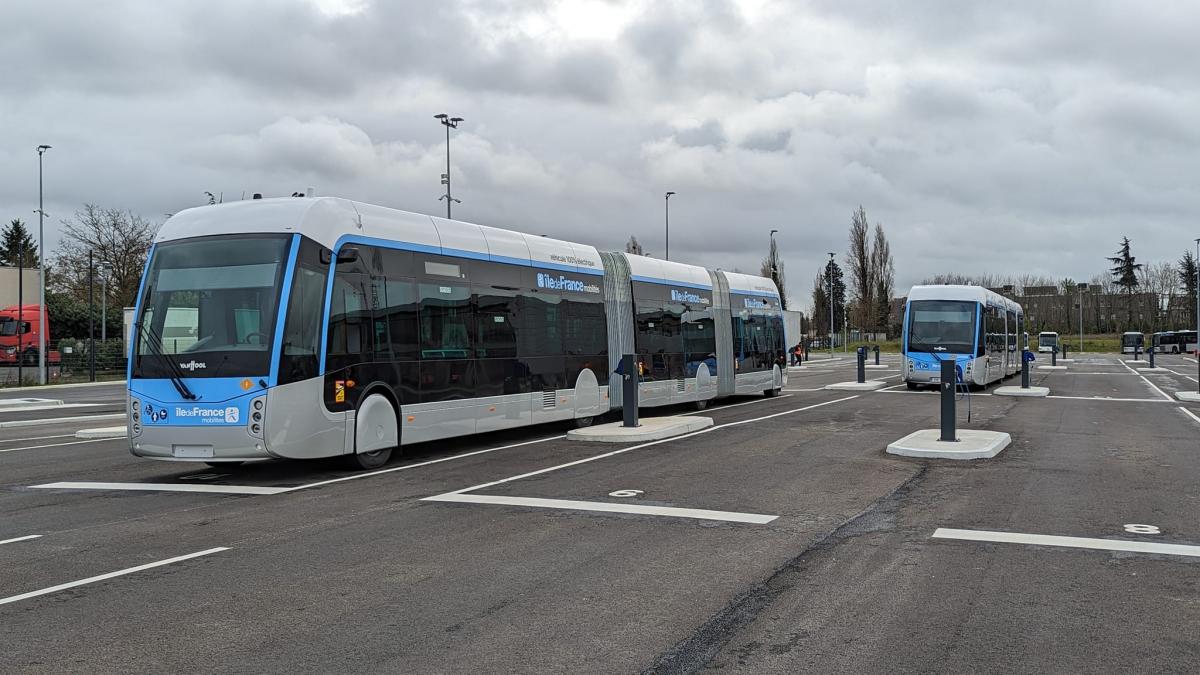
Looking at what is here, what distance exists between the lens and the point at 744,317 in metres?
→ 25.8

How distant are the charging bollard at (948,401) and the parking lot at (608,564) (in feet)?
3.34

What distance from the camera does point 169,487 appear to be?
439 inches

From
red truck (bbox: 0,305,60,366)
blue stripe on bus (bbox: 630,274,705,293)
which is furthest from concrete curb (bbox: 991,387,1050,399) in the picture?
red truck (bbox: 0,305,60,366)

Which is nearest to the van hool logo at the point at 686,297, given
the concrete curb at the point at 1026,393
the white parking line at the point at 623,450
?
the white parking line at the point at 623,450

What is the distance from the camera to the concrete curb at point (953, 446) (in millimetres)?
12867

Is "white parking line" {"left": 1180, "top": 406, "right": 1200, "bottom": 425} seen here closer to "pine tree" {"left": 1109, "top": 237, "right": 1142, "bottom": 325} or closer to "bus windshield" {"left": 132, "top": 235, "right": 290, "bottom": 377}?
"bus windshield" {"left": 132, "top": 235, "right": 290, "bottom": 377}

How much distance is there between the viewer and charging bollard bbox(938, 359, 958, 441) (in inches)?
541

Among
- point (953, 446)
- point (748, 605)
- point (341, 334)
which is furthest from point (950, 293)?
point (748, 605)

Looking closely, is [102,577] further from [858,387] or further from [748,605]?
[858,387]

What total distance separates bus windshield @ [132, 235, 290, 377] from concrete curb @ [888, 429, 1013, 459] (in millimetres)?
8417

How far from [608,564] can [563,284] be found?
10727 mm

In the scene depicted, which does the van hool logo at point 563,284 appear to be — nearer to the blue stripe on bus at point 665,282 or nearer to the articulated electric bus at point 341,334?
the articulated electric bus at point 341,334

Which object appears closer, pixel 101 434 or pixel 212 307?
pixel 212 307

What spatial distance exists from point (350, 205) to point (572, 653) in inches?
346
